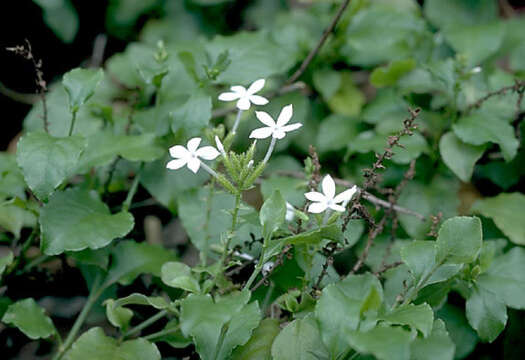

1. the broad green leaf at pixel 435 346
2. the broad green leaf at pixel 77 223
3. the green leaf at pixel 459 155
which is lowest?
the broad green leaf at pixel 435 346

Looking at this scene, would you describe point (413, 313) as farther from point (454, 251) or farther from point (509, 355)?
point (509, 355)

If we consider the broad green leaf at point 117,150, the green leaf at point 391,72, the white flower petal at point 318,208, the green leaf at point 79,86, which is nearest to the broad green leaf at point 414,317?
the white flower petal at point 318,208

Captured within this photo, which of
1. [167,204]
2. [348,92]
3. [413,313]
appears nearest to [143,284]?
[167,204]

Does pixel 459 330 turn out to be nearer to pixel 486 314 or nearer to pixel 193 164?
pixel 486 314

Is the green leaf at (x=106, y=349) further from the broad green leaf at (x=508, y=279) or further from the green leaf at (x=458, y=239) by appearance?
the broad green leaf at (x=508, y=279)

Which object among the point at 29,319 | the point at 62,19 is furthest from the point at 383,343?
the point at 62,19

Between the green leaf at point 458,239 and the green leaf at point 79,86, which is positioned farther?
the green leaf at point 79,86

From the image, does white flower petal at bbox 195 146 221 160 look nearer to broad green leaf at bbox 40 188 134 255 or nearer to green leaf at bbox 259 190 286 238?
green leaf at bbox 259 190 286 238
